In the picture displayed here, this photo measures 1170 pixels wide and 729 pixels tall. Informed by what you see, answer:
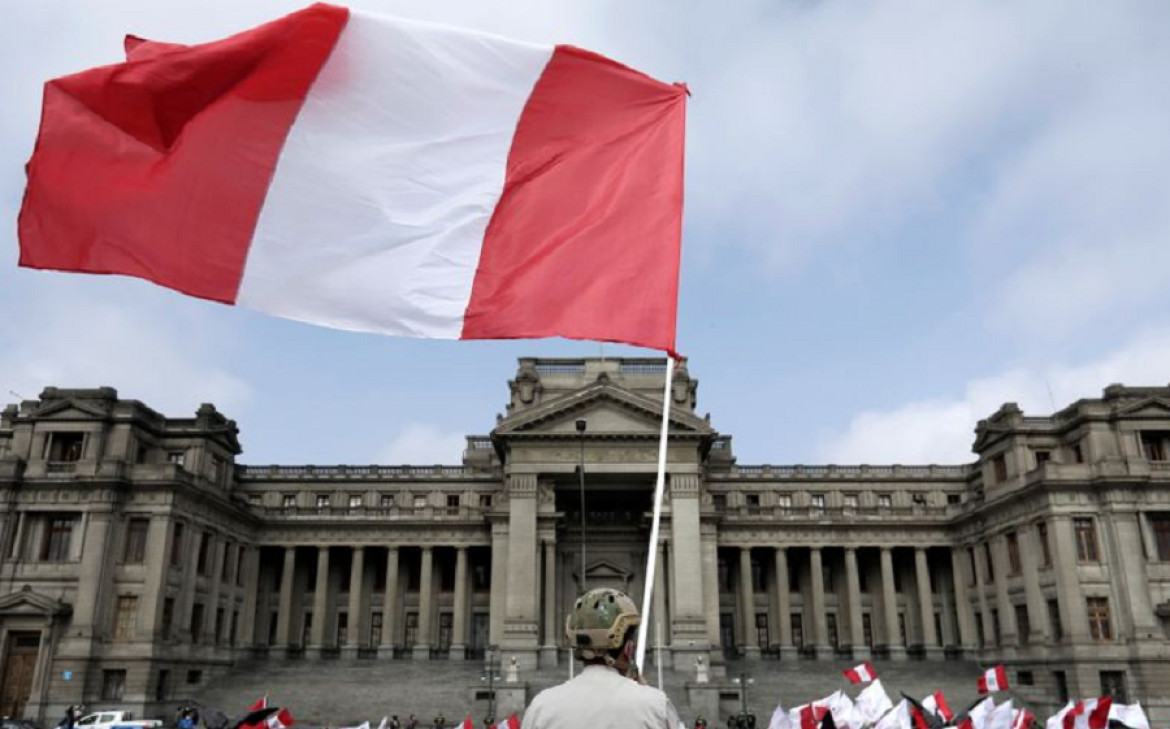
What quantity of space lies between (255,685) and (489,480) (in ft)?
72.3

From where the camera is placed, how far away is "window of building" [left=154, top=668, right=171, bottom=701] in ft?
160

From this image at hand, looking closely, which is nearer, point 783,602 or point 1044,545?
point 1044,545

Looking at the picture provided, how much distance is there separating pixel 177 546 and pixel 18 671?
9539mm

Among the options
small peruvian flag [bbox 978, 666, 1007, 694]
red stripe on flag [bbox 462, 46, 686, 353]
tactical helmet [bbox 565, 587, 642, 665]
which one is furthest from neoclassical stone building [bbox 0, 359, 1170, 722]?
tactical helmet [bbox 565, 587, 642, 665]

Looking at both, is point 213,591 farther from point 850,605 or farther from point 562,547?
point 850,605

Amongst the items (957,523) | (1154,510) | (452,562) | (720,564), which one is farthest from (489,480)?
(1154,510)

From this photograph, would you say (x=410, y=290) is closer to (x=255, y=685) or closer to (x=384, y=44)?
(x=384, y=44)

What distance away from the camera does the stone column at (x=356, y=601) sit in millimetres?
62562

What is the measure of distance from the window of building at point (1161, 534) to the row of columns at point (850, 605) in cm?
1420

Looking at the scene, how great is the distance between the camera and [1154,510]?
1997 inches

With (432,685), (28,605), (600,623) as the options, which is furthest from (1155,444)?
(28,605)

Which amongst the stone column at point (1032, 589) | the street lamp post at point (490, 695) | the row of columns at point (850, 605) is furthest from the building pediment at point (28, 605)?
the stone column at point (1032, 589)

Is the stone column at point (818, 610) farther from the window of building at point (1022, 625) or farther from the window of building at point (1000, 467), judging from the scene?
the window of building at point (1000, 467)

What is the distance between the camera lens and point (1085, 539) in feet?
167
